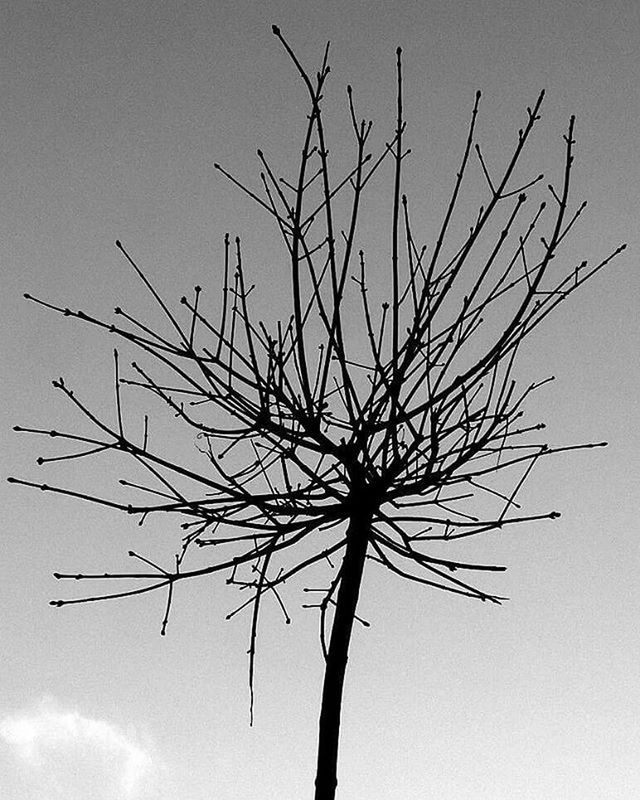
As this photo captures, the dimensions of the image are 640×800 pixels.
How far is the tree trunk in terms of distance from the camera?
5.81 ft

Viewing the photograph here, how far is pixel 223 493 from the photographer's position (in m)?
2.29

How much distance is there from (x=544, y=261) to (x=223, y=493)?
1017mm

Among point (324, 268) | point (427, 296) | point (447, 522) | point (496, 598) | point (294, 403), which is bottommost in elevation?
point (496, 598)

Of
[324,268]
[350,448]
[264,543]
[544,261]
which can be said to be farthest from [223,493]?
[544,261]

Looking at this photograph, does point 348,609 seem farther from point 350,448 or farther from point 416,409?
point 416,409

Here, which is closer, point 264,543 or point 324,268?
point 264,543

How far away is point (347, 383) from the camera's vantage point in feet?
7.06

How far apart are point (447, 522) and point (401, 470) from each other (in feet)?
0.68

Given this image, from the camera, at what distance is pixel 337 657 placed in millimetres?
1894

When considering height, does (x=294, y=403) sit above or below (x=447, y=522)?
above

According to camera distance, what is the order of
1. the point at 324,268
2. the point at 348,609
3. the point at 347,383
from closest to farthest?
1. the point at 348,609
2. the point at 347,383
3. the point at 324,268

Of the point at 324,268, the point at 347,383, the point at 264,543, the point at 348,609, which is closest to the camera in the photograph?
the point at 348,609

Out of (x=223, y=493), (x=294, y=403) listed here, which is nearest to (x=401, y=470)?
(x=294, y=403)

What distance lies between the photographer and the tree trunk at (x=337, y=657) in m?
1.77
